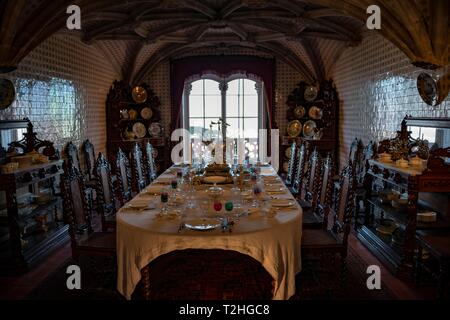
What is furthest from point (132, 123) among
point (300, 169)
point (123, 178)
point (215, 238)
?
point (215, 238)

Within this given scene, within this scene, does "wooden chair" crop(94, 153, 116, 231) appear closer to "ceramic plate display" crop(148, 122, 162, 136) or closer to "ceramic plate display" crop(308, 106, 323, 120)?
"ceramic plate display" crop(148, 122, 162, 136)

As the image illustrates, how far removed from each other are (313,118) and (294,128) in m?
0.57

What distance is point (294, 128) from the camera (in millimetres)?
11203

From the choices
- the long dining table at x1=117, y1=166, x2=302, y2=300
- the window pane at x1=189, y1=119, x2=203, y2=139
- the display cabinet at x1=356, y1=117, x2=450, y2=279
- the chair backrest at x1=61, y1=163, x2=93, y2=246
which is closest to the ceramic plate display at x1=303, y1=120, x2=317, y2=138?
the window pane at x1=189, y1=119, x2=203, y2=139

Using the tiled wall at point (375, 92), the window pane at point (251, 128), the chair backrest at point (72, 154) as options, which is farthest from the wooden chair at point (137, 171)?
the window pane at point (251, 128)

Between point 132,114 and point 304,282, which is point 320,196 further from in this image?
point 132,114

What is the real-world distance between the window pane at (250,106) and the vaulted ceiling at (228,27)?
132cm

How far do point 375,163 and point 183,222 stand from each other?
10.4 ft

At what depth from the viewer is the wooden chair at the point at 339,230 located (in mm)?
4172

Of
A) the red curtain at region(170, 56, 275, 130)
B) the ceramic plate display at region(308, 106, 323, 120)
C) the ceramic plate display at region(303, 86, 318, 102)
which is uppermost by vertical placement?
the red curtain at region(170, 56, 275, 130)

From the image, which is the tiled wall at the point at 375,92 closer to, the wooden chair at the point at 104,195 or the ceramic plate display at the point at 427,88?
the ceramic plate display at the point at 427,88

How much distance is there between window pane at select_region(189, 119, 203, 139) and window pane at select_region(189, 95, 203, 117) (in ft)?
0.54

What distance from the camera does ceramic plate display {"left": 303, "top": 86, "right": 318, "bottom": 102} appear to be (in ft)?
35.5
